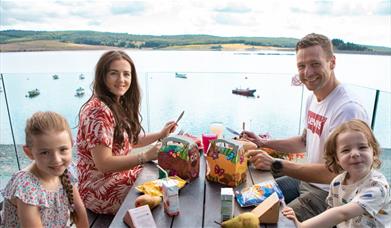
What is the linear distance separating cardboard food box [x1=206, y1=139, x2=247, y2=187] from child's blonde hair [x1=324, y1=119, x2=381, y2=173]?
1.54 feet

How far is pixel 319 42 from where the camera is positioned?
1.81m

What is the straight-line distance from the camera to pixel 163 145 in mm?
1421

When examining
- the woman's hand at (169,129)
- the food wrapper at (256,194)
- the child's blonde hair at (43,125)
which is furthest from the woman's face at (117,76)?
the food wrapper at (256,194)

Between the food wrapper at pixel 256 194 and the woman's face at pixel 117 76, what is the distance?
3.29ft

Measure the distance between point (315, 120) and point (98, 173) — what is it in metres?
1.38

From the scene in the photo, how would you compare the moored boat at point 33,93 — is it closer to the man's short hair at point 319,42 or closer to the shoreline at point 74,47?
the shoreline at point 74,47

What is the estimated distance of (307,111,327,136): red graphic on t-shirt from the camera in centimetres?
176

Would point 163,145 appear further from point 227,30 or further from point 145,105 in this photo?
point 227,30

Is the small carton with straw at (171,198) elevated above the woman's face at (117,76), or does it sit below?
below

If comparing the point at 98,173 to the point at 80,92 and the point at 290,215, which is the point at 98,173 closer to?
the point at 290,215

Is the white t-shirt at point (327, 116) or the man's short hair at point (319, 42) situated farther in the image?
the man's short hair at point (319, 42)

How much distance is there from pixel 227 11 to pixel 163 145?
3.21m

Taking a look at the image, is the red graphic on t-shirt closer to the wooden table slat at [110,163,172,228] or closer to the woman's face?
the wooden table slat at [110,163,172,228]

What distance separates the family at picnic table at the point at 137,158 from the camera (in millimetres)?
1187
